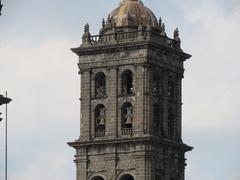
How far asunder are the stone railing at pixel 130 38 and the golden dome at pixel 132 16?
1475 millimetres

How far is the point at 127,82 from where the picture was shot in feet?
622

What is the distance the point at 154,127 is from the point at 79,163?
298 inches

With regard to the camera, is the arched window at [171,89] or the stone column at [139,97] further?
the arched window at [171,89]

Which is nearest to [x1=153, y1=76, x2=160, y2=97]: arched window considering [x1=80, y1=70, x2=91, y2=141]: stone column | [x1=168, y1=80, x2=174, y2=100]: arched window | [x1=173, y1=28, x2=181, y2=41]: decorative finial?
[x1=168, y1=80, x2=174, y2=100]: arched window

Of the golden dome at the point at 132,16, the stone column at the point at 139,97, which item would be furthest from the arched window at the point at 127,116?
the golden dome at the point at 132,16

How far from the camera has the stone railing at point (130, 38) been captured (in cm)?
18925

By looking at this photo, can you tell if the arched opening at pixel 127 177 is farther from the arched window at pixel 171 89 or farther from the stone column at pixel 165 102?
the arched window at pixel 171 89

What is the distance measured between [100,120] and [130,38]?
770cm

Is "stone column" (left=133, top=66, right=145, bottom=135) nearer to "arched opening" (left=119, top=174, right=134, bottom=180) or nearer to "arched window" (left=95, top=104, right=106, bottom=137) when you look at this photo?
"arched window" (left=95, top=104, right=106, bottom=137)

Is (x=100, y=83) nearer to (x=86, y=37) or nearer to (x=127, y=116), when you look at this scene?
(x=127, y=116)

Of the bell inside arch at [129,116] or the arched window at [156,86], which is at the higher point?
the arched window at [156,86]

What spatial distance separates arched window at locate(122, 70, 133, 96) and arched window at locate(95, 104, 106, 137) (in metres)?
2.60

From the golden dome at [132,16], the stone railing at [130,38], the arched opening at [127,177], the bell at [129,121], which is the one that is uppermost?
the golden dome at [132,16]

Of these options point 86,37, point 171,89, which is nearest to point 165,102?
point 171,89
